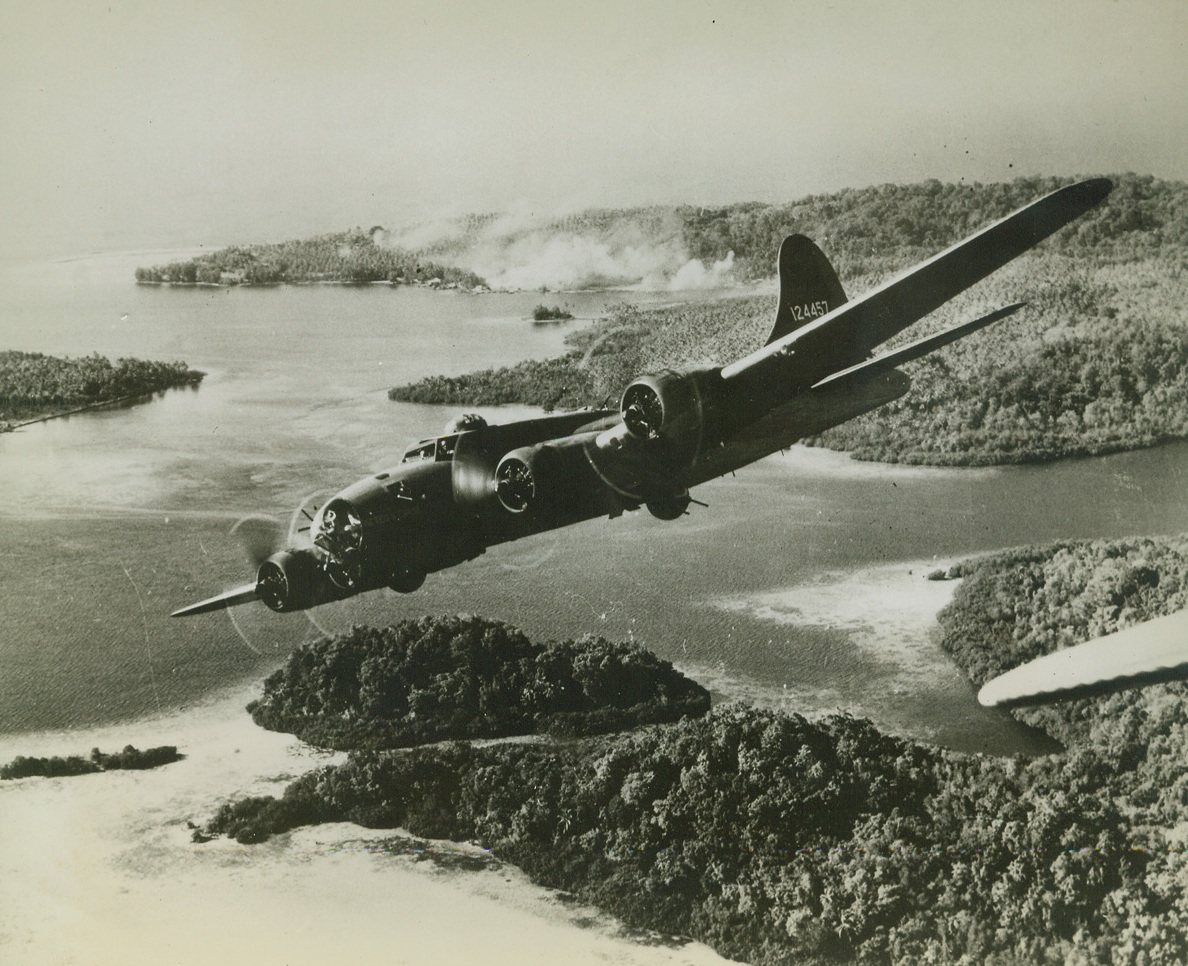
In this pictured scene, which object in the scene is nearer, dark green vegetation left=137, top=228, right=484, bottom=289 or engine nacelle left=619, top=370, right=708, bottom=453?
engine nacelle left=619, top=370, right=708, bottom=453

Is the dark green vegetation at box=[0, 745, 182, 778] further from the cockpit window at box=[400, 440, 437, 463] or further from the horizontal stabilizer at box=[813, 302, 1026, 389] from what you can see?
the horizontal stabilizer at box=[813, 302, 1026, 389]

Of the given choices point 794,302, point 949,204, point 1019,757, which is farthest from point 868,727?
point 949,204

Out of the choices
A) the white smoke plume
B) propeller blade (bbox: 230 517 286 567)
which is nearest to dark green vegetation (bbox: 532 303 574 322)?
the white smoke plume

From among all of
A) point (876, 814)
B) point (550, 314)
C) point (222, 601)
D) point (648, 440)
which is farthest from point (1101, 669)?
point (550, 314)

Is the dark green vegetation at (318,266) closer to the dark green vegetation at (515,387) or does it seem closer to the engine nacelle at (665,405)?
the dark green vegetation at (515,387)

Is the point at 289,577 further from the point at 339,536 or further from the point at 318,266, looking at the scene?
the point at 318,266

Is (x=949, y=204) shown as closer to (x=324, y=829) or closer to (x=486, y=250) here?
(x=486, y=250)
